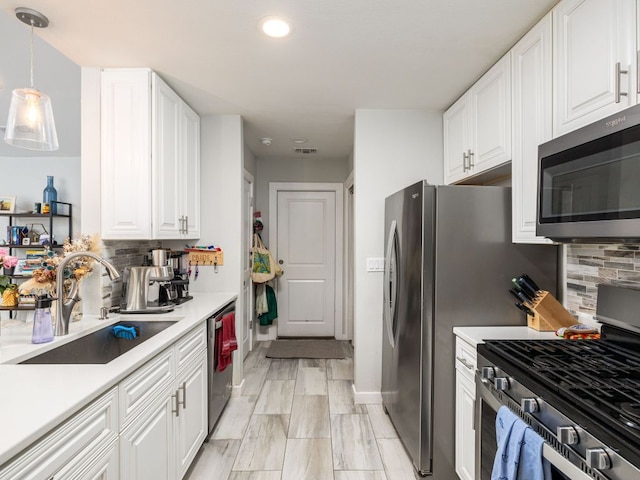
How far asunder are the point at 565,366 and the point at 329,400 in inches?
81.5

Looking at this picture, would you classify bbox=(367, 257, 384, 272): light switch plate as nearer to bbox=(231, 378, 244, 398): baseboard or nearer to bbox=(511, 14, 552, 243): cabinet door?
bbox=(511, 14, 552, 243): cabinet door

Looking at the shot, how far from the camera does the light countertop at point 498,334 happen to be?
165 centimetres

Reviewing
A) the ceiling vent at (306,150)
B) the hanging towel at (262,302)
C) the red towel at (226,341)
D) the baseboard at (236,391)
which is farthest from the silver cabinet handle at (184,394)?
the ceiling vent at (306,150)

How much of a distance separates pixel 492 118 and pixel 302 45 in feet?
3.88

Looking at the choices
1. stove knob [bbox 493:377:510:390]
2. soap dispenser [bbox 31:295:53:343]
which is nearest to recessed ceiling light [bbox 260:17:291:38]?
soap dispenser [bbox 31:295:53:343]

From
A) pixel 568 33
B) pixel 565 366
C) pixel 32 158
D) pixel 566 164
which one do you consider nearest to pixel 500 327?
pixel 565 366

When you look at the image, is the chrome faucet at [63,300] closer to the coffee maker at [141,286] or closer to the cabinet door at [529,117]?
the coffee maker at [141,286]

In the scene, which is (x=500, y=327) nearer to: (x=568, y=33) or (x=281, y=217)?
(x=568, y=33)

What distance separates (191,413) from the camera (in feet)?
6.39

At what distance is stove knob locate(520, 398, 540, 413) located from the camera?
1.11m

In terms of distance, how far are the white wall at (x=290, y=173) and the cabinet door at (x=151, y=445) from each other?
120 inches

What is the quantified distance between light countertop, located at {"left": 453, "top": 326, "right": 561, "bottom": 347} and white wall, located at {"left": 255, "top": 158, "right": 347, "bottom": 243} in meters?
3.08

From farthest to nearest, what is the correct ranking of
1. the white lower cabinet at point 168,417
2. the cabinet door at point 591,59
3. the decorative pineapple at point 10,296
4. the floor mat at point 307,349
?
1. the floor mat at point 307,349
2. the decorative pineapple at point 10,296
3. the white lower cabinet at point 168,417
4. the cabinet door at point 591,59

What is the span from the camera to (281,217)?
4574 mm
